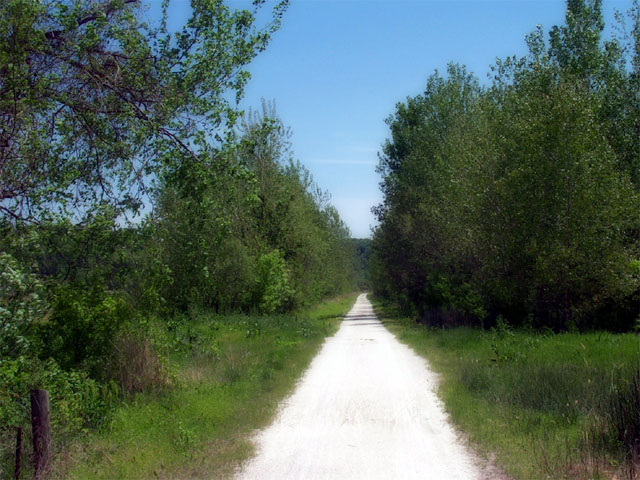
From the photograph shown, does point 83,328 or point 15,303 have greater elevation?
point 15,303

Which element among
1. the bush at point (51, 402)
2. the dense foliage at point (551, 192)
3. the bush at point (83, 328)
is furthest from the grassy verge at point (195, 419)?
the dense foliage at point (551, 192)

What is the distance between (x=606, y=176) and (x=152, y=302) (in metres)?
14.5

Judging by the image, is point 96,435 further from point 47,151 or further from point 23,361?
point 47,151

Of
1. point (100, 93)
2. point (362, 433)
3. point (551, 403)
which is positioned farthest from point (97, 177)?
point (551, 403)

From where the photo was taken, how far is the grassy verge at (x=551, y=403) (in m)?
6.93

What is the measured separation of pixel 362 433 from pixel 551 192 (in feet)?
42.3

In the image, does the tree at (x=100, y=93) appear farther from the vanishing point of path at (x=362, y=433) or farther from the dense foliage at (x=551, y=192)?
the dense foliage at (x=551, y=192)

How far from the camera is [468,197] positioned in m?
22.0

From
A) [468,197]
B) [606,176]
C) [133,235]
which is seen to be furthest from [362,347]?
[133,235]

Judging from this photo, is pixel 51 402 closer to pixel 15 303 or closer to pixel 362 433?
pixel 15 303

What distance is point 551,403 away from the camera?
9.58m

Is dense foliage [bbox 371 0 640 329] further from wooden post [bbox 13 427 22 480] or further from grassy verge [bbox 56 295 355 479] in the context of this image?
wooden post [bbox 13 427 22 480]

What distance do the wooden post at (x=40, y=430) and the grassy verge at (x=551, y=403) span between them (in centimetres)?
523

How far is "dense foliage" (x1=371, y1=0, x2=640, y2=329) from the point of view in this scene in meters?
18.5
